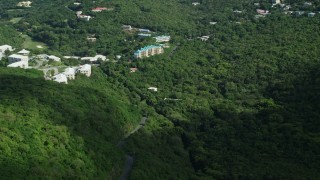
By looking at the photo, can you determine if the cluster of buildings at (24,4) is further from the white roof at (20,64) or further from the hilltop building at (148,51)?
the white roof at (20,64)

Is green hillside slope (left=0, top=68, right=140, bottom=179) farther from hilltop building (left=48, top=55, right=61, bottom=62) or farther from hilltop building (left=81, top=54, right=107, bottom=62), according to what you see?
hilltop building (left=81, top=54, right=107, bottom=62)

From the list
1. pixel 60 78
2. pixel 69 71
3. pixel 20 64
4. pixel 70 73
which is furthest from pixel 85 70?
pixel 20 64

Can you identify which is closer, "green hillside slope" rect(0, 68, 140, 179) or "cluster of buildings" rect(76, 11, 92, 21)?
"green hillside slope" rect(0, 68, 140, 179)

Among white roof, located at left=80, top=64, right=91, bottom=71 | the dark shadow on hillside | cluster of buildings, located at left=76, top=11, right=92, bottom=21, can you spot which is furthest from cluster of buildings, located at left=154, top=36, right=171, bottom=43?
the dark shadow on hillside

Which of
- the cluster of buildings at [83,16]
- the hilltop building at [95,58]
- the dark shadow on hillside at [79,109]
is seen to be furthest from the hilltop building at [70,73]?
the cluster of buildings at [83,16]

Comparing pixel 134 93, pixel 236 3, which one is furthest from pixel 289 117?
pixel 236 3

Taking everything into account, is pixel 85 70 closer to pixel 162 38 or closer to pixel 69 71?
pixel 69 71
